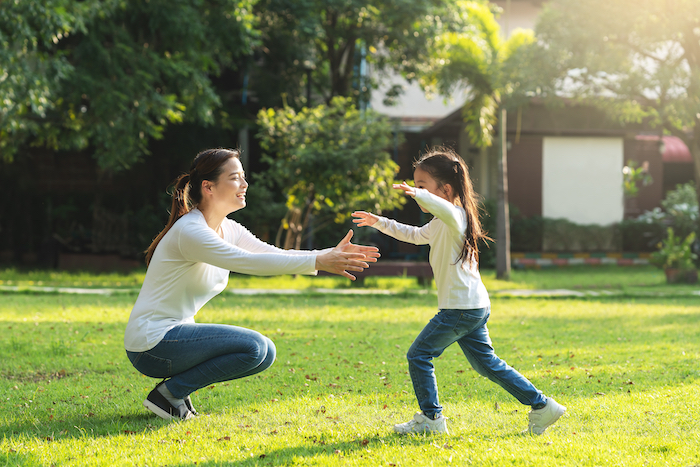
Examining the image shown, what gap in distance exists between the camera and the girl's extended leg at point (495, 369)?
4.13m

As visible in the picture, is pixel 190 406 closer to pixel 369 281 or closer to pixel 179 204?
pixel 179 204

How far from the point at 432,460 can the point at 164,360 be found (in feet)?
5.51

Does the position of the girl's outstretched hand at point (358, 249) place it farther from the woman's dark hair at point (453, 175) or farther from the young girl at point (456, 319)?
the woman's dark hair at point (453, 175)

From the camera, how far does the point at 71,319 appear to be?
30.0 feet

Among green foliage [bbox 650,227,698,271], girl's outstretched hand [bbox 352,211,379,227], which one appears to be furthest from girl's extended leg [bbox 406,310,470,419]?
green foliage [bbox 650,227,698,271]

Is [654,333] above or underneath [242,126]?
underneath

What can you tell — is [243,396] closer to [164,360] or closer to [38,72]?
[164,360]

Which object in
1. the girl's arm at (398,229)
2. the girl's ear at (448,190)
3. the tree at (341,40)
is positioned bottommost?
the girl's arm at (398,229)

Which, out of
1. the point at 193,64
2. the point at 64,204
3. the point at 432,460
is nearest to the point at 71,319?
the point at 432,460

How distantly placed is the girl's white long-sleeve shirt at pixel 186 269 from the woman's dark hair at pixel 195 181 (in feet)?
0.35

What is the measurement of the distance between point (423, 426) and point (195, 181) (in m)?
2.02

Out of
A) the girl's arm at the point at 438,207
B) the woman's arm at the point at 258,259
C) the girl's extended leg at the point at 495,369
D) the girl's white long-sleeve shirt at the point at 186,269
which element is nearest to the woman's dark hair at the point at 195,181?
the girl's white long-sleeve shirt at the point at 186,269

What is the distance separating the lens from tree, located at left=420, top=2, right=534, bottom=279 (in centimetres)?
1548

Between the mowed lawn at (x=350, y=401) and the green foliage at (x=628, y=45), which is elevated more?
the green foliage at (x=628, y=45)
